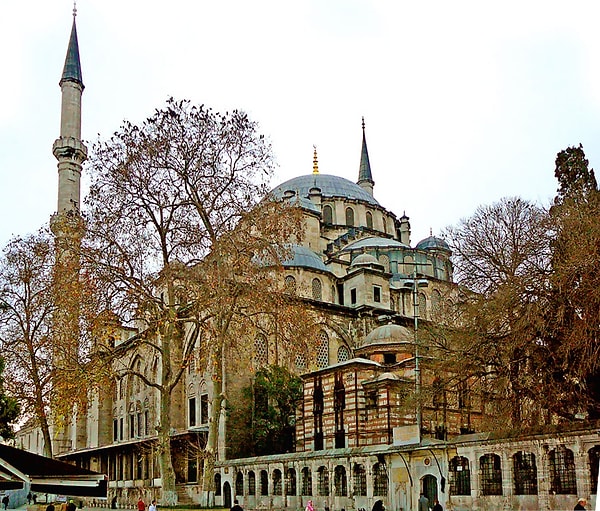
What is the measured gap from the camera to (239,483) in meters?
30.3

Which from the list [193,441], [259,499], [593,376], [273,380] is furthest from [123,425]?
[593,376]

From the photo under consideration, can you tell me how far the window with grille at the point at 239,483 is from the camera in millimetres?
30094

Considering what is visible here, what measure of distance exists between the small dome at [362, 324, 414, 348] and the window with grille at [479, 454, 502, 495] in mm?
12783

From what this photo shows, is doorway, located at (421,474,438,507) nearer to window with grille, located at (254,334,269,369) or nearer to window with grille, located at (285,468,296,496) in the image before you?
window with grille, located at (285,468,296,496)

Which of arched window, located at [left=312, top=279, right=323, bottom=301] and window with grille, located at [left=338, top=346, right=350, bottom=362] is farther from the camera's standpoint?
arched window, located at [left=312, top=279, right=323, bottom=301]

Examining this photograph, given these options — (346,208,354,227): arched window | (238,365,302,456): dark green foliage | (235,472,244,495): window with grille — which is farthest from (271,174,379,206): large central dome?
(235,472,244,495): window with grille

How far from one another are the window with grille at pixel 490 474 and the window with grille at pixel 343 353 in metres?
18.4

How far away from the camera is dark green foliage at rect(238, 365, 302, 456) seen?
33.5 metres

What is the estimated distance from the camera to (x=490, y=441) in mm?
19625

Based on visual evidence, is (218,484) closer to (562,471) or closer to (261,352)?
(261,352)

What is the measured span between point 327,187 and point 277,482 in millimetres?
25857

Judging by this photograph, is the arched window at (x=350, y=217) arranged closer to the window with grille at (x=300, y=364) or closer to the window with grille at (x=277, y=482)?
the window with grille at (x=300, y=364)

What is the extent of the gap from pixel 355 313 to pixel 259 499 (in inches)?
520

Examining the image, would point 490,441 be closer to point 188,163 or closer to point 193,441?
point 188,163
